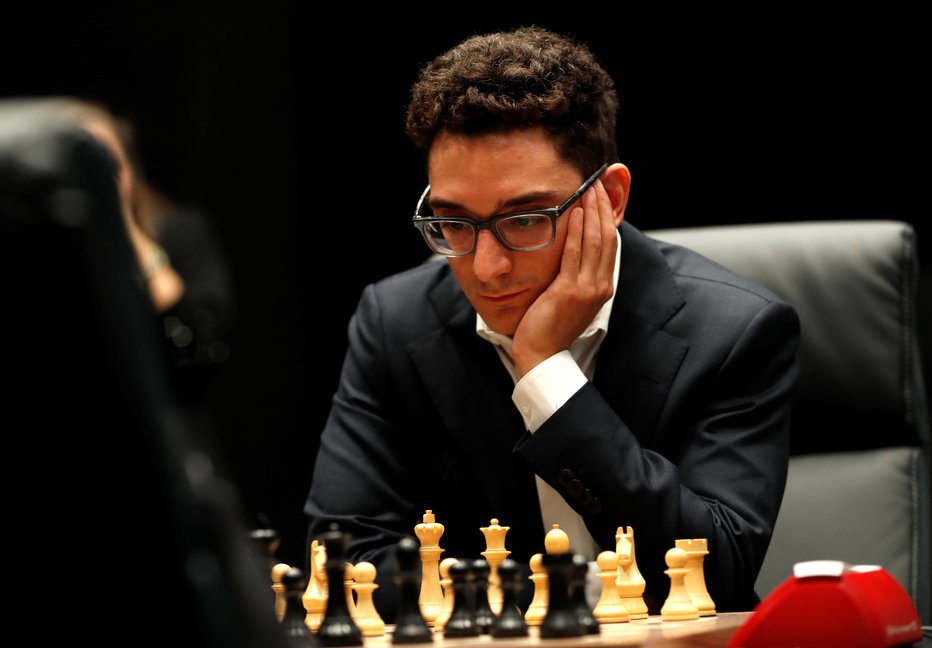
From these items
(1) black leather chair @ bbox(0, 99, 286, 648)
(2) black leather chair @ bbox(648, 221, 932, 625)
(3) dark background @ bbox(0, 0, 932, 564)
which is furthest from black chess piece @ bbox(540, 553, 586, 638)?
(3) dark background @ bbox(0, 0, 932, 564)

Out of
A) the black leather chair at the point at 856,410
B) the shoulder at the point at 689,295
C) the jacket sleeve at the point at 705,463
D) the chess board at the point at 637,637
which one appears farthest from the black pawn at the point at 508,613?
the black leather chair at the point at 856,410

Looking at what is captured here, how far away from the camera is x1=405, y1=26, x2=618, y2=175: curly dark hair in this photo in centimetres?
194

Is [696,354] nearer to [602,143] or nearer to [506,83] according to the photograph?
[602,143]

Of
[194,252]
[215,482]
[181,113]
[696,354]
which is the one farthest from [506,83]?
[215,482]

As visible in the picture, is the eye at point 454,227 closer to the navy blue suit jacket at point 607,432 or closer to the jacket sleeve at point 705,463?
the navy blue suit jacket at point 607,432

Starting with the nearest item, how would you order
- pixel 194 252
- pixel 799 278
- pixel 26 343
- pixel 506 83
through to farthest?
pixel 26 343 < pixel 506 83 < pixel 799 278 < pixel 194 252

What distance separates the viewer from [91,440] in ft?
1.82

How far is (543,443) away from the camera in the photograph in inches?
68.5

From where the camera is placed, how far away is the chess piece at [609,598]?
1.34 meters

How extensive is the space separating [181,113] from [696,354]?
5.11ft

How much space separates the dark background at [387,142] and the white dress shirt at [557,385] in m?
1.20

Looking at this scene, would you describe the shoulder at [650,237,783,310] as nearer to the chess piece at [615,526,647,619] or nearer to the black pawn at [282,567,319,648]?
the chess piece at [615,526,647,619]

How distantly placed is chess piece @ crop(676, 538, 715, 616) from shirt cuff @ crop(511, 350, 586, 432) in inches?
14.8

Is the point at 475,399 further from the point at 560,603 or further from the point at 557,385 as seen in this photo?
the point at 560,603
